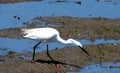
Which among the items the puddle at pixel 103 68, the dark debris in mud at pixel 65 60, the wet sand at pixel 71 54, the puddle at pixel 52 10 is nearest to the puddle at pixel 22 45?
the wet sand at pixel 71 54

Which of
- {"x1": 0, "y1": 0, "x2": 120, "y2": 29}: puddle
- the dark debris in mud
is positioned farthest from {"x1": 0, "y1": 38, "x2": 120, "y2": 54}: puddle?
{"x1": 0, "y1": 0, "x2": 120, "y2": 29}: puddle

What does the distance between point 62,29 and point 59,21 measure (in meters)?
1.98

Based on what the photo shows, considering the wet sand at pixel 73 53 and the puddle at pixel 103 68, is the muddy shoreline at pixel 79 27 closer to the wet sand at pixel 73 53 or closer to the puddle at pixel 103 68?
the wet sand at pixel 73 53

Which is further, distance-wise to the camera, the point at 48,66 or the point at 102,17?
the point at 102,17

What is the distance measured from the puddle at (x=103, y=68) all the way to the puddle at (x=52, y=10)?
7.17 meters

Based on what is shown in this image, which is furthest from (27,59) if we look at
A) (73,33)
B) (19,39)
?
(73,33)

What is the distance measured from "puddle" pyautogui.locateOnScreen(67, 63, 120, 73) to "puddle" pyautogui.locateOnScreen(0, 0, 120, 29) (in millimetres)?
7174

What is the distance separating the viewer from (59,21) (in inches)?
881

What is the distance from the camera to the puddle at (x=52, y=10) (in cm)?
2300

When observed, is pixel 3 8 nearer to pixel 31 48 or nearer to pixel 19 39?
pixel 19 39

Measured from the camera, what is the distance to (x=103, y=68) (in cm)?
1449

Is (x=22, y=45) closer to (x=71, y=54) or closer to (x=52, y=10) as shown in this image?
(x=71, y=54)

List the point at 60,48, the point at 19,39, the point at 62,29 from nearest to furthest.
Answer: the point at 60,48, the point at 19,39, the point at 62,29

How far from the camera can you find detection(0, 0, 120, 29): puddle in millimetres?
23005
